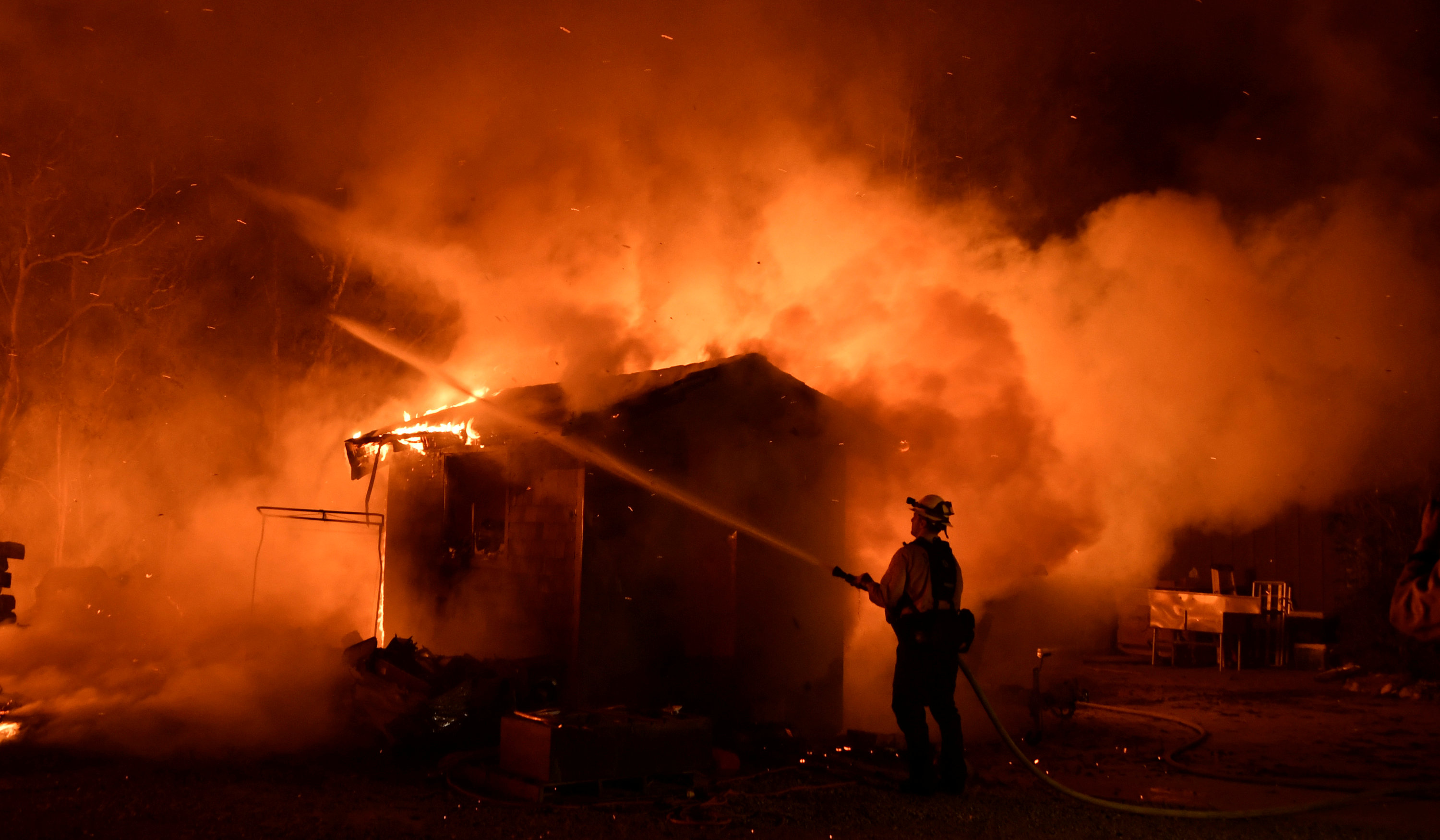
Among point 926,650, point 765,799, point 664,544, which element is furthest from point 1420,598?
point 664,544

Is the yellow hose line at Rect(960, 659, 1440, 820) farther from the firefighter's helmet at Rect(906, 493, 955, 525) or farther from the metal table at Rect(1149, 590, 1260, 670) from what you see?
the metal table at Rect(1149, 590, 1260, 670)

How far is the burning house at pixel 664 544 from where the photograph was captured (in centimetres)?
855

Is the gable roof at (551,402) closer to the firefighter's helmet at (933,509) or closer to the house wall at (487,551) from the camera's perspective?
the house wall at (487,551)

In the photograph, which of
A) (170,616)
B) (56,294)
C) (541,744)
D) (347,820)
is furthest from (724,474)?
(56,294)

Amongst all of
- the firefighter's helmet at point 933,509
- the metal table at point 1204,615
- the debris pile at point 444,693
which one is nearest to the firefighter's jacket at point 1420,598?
the firefighter's helmet at point 933,509

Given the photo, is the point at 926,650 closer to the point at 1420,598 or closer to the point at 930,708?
the point at 930,708

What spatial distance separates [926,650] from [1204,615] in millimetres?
10497

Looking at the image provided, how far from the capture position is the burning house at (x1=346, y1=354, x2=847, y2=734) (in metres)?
8.55

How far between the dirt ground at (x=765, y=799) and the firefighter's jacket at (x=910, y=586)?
3.96 ft

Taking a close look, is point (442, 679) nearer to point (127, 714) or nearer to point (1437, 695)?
point (127, 714)

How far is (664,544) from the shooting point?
894cm

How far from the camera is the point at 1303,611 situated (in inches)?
629

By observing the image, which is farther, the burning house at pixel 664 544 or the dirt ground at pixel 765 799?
the burning house at pixel 664 544

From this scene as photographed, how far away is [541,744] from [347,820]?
3.88 ft
